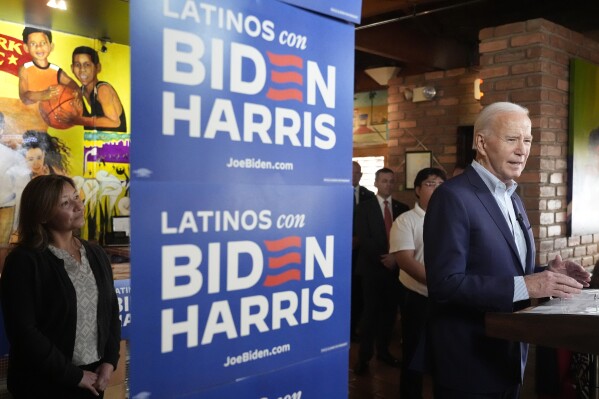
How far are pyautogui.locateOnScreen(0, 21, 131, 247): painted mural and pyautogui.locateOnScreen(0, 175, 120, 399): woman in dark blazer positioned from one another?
92.3 inches

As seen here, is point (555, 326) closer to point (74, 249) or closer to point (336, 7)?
point (336, 7)

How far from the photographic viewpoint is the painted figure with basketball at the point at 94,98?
4938mm

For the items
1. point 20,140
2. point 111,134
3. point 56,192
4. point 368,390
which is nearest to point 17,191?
point 20,140

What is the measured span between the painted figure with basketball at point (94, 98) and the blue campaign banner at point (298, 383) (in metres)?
4.17

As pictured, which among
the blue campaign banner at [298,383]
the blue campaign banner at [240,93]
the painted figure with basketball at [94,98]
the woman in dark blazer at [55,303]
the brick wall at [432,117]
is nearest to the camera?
the blue campaign banner at [240,93]

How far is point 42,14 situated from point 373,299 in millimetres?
3392

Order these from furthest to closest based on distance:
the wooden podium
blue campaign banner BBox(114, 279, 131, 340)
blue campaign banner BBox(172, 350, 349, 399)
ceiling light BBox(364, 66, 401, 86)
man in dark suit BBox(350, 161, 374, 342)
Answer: ceiling light BBox(364, 66, 401, 86) < man in dark suit BBox(350, 161, 374, 342) < blue campaign banner BBox(114, 279, 131, 340) < the wooden podium < blue campaign banner BBox(172, 350, 349, 399)

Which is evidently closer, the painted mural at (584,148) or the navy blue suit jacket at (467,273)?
the navy blue suit jacket at (467,273)

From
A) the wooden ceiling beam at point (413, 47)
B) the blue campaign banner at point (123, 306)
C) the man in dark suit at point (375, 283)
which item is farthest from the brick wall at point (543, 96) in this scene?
the blue campaign banner at point (123, 306)

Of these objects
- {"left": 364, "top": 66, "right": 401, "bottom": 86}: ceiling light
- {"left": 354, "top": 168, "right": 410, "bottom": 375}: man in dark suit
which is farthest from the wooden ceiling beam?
{"left": 354, "top": 168, "right": 410, "bottom": 375}: man in dark suit

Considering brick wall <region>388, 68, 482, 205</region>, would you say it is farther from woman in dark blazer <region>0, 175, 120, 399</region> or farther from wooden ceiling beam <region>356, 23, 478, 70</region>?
woman in dark blazer <region>0, 175, 120, 399</region>

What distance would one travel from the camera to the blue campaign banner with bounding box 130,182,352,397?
3.48 ft

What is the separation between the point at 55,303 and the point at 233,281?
103 centimetres

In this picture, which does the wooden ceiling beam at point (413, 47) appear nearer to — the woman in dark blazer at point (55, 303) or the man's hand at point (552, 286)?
the woman in dark blazer at point (55, 303)
